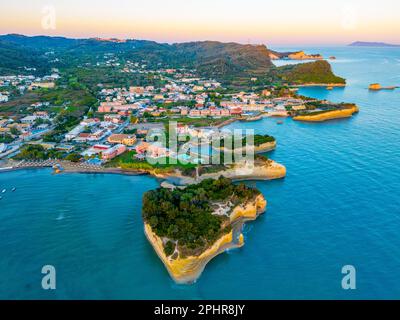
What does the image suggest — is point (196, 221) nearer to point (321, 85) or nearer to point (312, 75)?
point (321, 85)

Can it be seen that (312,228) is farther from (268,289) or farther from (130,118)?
(130,118)

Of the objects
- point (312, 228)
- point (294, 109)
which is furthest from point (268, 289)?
point (294, 109)

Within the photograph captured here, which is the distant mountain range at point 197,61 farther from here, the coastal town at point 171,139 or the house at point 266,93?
the house at point 266,93

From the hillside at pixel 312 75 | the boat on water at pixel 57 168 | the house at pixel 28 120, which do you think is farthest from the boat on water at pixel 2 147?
the hillside at pixel 312 75

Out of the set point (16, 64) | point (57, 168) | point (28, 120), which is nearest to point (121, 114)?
point (28, 120)

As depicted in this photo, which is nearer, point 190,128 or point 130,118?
point 190,128

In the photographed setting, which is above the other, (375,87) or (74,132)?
(375,87)
